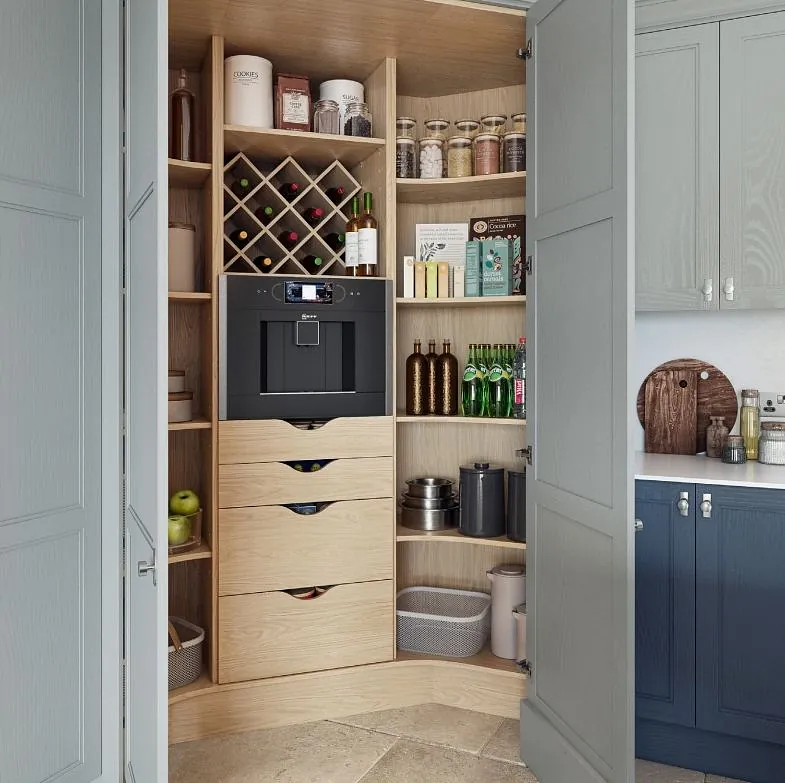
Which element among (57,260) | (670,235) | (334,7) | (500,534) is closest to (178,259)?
(57,260)

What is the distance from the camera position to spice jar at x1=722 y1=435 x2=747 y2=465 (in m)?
2.69

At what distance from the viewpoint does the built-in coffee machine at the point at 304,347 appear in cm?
259

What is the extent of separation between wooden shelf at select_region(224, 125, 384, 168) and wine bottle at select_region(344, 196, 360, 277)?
22 cm

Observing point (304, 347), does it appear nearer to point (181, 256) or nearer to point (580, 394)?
point (181, 256)

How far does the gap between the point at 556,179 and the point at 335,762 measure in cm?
191

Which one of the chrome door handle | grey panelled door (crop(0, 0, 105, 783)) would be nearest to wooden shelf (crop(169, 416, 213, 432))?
grey panelled door (crop(0, 0, 105, 783))

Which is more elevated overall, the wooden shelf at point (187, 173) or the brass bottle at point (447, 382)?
the wooden shelf at point (187, 173)

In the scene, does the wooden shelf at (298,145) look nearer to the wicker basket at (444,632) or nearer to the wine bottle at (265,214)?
the wine bottle at (265,214)

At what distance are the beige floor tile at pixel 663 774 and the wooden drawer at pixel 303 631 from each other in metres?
0.91

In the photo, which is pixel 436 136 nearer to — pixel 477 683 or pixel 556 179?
pixel 556 179

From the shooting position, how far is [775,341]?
9.30 feet

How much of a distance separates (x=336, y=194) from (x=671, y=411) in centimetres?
150

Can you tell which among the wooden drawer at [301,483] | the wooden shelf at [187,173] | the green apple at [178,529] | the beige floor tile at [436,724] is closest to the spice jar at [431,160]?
the wooden shelf at [187,173]

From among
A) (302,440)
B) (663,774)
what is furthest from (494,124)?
(663,774)
